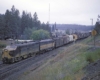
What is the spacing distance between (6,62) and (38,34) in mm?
41557

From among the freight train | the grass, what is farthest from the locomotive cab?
the grass

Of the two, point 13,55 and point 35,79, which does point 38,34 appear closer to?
point 13,55

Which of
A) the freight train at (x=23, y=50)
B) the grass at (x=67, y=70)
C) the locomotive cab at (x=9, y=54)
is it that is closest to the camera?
the grass at (x=67, y=70)

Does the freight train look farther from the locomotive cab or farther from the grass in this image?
the grass

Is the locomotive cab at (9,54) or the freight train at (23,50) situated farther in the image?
the freight train at (23,50)

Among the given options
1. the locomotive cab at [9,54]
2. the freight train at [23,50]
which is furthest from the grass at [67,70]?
the freight train at [23,50]

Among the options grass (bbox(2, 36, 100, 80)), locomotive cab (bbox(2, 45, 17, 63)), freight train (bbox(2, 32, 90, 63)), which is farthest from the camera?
freight train (bbox(2, 32, 90, 63))

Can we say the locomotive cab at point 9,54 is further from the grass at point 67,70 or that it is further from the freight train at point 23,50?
the grass at point 67,70

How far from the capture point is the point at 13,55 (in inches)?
1315

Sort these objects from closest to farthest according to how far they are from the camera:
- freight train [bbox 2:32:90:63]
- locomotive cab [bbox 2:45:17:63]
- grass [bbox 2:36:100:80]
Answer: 1. grass [bbox 2:36:100:80]
2. locomotive cab [bbox 2:45:17:63]
3. freight train [bbox 2:32:90:63]

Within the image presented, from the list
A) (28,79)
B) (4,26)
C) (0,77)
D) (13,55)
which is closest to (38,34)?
(4,26)

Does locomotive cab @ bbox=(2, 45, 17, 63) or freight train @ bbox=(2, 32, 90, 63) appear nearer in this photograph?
locomotive cab @ bbox=(2, 45, 17, 63)

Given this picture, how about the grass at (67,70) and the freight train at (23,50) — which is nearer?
the grass at (67,70)

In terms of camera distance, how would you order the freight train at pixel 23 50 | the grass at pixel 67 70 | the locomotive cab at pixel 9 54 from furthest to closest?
the freight train at pixel 23 50 < the locomotive cab at pixel 9 54 < the grass at pixel 67 70
